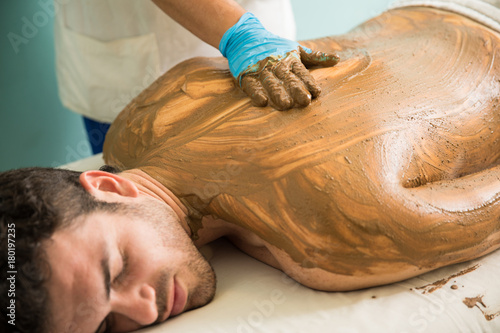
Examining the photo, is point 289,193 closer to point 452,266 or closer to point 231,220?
point 231,220

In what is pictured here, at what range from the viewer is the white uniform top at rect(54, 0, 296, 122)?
179cm

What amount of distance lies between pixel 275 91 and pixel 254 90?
64 millimetres

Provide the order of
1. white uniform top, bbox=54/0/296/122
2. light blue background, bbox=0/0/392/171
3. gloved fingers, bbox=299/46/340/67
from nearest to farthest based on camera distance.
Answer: gloved fingers, bbox=299/46/340/67
white uniform top, bbox=54/0/296/122
light blue background, bbox=0/0/392/171

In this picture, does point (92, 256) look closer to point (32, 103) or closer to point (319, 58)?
point (319, 58)

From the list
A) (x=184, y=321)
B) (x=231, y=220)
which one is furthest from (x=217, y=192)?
(x=184, y=321)

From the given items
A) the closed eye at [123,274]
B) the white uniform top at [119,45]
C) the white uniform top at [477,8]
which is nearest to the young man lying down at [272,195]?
the closed eye at [123,274]

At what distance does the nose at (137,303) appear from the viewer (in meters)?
0.99

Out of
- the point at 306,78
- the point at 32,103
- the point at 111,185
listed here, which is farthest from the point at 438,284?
the point at 32,103

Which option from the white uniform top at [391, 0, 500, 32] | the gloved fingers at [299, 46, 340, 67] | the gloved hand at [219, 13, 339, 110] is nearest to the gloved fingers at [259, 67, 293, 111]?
the gloved hand at [219, 13, 339, 110]

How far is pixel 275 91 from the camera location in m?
1.20

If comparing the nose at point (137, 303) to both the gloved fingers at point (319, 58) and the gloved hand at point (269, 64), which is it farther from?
the gloved fingers at point (319, 58)

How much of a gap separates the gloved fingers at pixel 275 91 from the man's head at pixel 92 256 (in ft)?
1.28

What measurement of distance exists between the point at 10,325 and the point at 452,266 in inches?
40.2

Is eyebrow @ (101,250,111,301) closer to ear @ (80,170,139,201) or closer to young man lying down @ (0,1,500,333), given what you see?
young man lying down @ (0,1,500,333)
